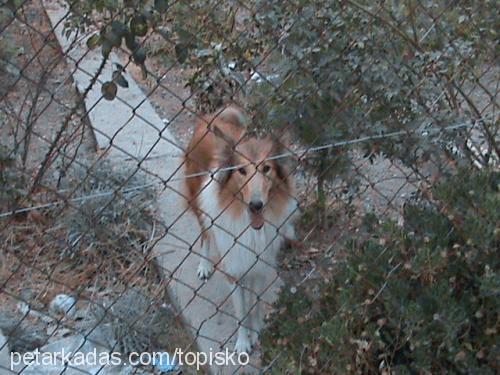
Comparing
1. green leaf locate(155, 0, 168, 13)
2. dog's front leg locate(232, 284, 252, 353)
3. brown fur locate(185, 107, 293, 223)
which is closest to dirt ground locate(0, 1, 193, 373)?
dog's front leg locate(232, 284, 252, 353)

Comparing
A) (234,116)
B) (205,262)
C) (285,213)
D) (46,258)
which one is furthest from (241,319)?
(46,258)

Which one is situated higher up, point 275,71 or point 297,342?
point 275,71

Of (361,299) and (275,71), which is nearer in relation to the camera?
(361,299)

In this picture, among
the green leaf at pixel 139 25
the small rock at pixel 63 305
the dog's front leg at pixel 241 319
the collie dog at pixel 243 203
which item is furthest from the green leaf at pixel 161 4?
the small rock at pixel 63 305

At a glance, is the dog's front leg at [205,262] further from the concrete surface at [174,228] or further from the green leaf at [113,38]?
the green leaf at [113,38]

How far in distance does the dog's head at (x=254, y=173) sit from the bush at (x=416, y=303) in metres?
0.52

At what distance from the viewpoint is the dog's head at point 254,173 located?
3.35 metres

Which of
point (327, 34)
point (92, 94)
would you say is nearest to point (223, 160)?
point (327, 34)

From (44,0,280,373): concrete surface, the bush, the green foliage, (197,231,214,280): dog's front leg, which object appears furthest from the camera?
(197,231,214,280): dog's front leg

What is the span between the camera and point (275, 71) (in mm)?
3412

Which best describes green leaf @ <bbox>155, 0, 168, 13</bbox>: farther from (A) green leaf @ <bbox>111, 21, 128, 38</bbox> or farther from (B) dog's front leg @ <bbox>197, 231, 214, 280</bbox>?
(B) dog's front leg @ <bbox>197, 231, 214, 280</bbox>

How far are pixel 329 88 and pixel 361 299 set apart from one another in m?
0.78

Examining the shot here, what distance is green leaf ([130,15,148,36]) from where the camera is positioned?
7.21 feet

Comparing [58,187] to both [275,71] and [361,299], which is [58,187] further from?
[361,299]
